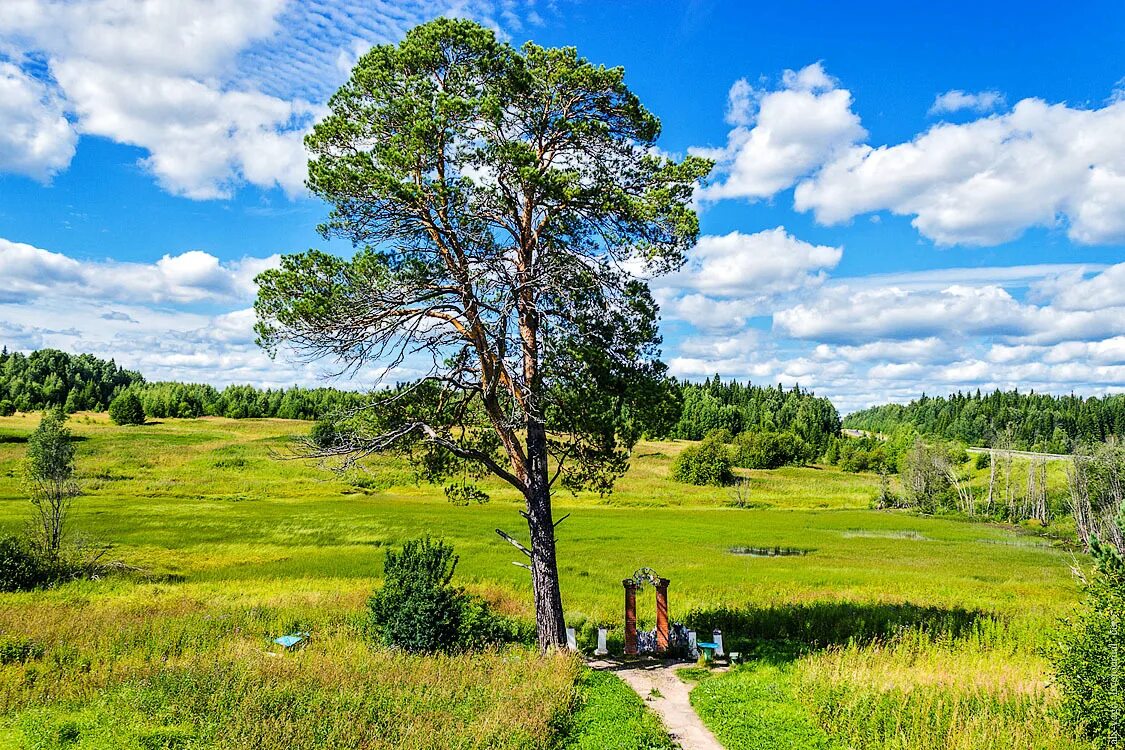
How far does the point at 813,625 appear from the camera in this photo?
67.9 feet

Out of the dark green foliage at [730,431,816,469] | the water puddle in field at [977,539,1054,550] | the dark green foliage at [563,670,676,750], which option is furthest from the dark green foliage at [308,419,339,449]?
the dark green foliage at [730,431,816,469]

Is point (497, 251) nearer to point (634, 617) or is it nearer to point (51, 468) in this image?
point (634, 617)

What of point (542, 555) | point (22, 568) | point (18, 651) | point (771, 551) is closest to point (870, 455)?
point (771, 551)

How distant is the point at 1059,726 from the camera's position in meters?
11.2

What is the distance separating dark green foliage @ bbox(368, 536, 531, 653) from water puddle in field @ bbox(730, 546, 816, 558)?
101 feet

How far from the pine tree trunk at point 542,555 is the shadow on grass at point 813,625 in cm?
558

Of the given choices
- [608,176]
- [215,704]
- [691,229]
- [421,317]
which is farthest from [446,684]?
[608,176]

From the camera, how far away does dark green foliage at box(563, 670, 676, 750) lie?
10.6 meters

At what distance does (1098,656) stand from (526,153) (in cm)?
1361

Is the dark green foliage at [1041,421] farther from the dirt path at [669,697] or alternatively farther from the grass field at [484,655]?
the dirt path at [669,697]

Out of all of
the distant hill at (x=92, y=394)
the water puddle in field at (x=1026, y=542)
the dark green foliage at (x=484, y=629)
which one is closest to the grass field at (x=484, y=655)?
the dark green foliage at (x=484, y=629)

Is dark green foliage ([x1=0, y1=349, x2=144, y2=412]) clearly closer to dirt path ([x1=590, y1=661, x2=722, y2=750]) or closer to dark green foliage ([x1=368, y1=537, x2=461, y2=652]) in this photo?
dark green foliage ([x1=368, y1=537, x2=461, y2=652])

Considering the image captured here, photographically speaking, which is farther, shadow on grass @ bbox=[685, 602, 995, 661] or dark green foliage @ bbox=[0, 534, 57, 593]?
dark green foliage @ bbox=[0, 534, 57, 593]

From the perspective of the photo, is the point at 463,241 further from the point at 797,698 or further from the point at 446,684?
the point at 797,698
